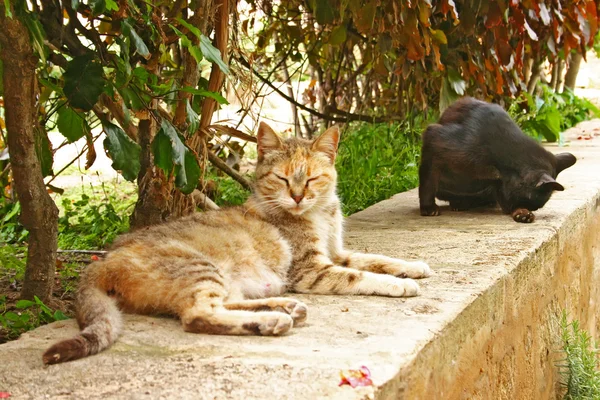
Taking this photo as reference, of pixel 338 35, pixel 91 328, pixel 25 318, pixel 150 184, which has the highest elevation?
pixel 338 35

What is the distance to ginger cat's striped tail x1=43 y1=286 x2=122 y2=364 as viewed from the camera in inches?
93.8

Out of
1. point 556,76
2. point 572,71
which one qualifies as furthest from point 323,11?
point 572,71

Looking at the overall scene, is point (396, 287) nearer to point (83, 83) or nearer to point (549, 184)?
point (83, 83)

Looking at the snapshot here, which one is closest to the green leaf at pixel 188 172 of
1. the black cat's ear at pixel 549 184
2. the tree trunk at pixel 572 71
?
the black cat's ear at pixel 549 184

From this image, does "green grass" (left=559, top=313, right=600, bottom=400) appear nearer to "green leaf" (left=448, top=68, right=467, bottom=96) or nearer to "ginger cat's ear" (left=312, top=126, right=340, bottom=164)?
"ginger cat's ear" (left=312, top=126, right=340, bottom=164)

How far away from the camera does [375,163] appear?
6934 mm

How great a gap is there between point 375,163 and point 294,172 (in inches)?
126

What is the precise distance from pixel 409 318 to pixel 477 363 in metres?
0.40

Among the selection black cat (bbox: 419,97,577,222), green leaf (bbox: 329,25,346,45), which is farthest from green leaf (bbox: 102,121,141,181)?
green leaf (bbox: 329,25,346,45)

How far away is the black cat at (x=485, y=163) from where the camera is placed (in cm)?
498

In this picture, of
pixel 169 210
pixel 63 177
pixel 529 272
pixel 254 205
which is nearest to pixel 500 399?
pixel 529 272

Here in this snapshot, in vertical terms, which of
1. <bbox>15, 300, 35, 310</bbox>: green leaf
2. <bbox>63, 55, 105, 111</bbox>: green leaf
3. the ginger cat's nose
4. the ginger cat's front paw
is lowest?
<bbox>15, 300, 35, 310</bbox>: green leaf

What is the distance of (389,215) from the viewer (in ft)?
17.6

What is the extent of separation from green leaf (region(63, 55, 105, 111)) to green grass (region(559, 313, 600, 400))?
2688 mm
